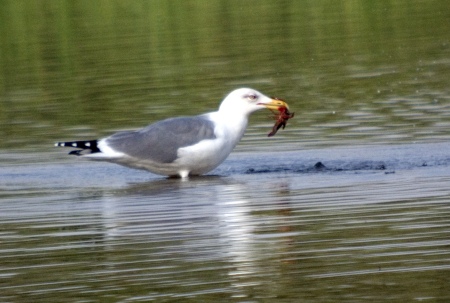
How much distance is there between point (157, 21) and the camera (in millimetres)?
32906

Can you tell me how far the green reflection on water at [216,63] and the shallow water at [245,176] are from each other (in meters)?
0.07

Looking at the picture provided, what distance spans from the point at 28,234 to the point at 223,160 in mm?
3819

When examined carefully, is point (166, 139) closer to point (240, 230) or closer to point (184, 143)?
point (184, 143)

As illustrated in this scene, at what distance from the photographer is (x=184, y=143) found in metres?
13.7

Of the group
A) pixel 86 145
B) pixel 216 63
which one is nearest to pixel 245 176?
pixel 86 145

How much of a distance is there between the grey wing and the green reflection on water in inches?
76.7

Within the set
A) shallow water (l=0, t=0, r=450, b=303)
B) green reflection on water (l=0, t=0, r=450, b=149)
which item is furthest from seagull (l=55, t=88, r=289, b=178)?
green reflection on water (l=0, t=0, r=450, b=149)

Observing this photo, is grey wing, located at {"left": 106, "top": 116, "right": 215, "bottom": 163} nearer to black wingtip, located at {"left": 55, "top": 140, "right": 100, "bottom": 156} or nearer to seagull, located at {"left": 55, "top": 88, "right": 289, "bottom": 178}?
seagull, located at {"left": 55, "top": 88, "right": 289, "bottom": 178}

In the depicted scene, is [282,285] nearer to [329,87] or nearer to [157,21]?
[329,87]

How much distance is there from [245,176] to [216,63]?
10851 mm

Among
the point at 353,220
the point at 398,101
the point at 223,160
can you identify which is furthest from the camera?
the point at 398,101

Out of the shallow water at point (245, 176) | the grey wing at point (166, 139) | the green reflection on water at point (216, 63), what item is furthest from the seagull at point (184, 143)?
the green reflection on water at point (216, 63)

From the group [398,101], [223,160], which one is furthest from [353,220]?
[398,101]

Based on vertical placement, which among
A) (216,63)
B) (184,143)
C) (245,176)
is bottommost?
(245,176)
